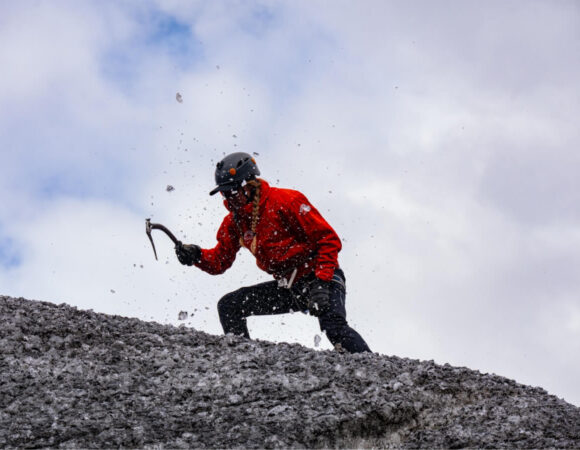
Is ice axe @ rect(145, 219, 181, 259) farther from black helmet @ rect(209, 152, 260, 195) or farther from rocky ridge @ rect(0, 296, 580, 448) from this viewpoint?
rocky ridge @ rect(0, 296, 580, 448)

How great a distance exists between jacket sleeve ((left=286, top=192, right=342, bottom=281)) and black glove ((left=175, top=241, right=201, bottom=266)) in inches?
51.7

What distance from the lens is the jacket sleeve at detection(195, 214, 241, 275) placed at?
9547 mm

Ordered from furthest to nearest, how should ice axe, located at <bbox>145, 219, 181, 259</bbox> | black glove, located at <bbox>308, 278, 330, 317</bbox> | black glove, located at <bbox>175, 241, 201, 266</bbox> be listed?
1. black glove, located at <bbox>175, 241, 201, 266</bbox>
2. ice axe, located at <bbox>145, 219, 181, 259</bbox>
3. black glove, located at <bbox>308, 278, 330, 317</bbox>

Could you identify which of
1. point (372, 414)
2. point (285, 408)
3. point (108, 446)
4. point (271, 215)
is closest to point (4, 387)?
point (108, 446)

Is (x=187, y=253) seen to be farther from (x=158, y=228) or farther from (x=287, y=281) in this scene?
(x=287, y=281)

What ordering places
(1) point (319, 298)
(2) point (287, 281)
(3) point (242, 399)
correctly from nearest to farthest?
(3) point (242, 399), (1) point (319, 298), (2) point (287, 281)

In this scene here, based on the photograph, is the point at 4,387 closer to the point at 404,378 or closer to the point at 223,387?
the point at 223,387

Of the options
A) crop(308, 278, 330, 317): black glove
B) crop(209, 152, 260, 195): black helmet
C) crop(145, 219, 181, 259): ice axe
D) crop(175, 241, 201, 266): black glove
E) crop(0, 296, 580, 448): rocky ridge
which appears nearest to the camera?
crop(0, 296, 580, 448): rocky ridge

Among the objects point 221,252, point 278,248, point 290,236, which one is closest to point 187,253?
point 221,252

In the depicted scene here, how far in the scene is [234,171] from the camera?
897 cm

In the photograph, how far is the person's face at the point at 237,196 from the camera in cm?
902

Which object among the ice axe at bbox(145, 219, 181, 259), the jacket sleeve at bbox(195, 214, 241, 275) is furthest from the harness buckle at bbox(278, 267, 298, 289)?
the ice axe at bbox(145, 219, 181, 259)

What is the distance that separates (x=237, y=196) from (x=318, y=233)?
999 millimetres

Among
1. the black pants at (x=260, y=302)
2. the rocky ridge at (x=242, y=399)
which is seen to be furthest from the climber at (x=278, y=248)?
the rocky ridge at (x=242, y=399)
